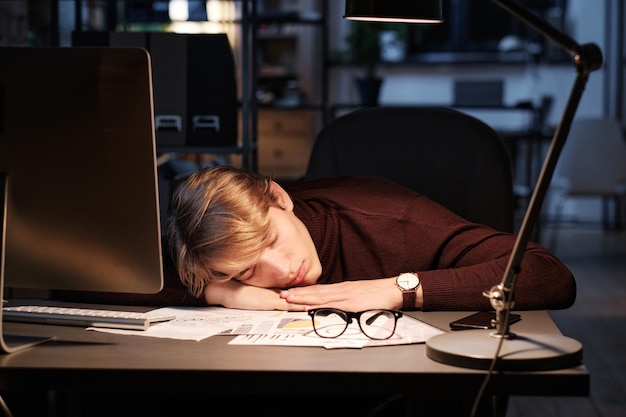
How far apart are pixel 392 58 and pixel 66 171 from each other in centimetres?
635

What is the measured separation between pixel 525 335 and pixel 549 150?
25 centimetres

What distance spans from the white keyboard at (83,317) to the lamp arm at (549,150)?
1.71 feet

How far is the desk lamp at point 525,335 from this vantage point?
1100 mm

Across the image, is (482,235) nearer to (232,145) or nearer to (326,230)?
(326,230)

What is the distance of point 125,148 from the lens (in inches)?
46.5

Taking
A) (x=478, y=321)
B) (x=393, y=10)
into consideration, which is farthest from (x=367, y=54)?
(x=478, y=321)

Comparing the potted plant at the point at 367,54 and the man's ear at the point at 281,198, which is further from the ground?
the potted plant at the point at 367,54

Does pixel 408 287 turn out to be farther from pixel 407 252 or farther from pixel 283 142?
pixel 283 142

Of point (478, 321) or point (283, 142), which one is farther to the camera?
point (283, 142)

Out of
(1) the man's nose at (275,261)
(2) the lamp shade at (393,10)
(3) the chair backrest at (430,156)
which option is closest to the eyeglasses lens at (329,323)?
(1) the man's nose at (275,261)

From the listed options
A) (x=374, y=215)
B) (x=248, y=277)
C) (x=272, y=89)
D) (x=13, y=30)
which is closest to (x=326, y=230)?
(x=374, y=215)

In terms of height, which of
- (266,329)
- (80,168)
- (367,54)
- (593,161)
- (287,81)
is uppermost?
(367,54)

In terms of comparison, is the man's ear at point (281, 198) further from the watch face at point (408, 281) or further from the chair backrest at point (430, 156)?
the chair backrest at point (430, 156)

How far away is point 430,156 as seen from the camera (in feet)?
6.97
